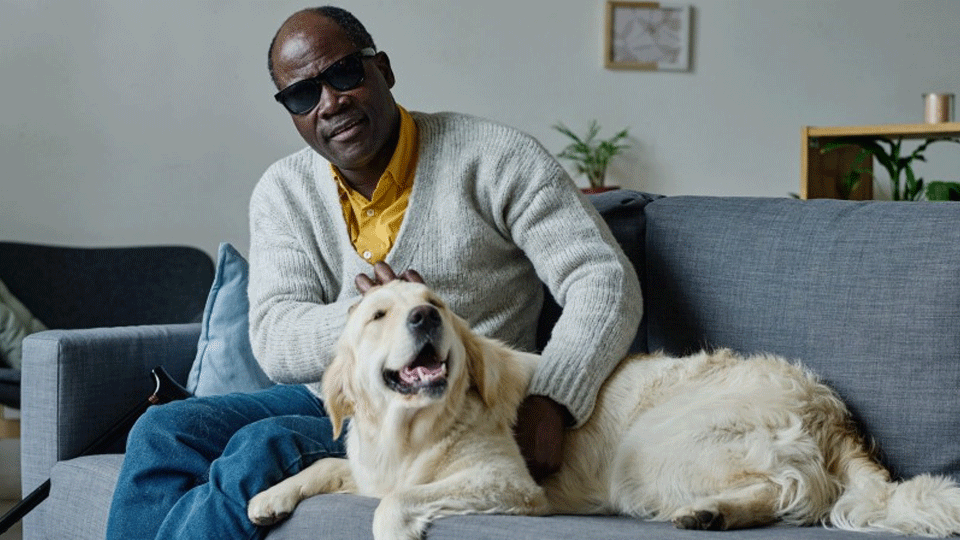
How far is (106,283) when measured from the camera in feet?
15.0

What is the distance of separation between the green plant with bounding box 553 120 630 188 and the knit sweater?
305 centimetres

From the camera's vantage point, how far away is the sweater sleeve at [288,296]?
2320 millimetres

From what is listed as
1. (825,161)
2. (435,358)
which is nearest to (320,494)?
(435,358)

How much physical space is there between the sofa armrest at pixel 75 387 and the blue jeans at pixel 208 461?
1.82 ft

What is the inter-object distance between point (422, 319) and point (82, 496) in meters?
1.10

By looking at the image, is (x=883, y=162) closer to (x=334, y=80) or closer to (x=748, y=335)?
(x=748, y=335)

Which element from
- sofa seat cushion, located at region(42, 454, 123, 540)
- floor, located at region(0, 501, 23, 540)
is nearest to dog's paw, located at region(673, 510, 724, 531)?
sofa seat cushion, located at region(42, 454, 123, 540)

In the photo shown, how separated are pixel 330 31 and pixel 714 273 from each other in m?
0.87

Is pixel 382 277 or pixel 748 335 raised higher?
pixel 382 277

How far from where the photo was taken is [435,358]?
191cm

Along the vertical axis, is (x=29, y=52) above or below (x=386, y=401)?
above

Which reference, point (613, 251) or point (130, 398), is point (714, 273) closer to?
point (613, 251)

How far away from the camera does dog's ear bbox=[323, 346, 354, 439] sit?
6.59 ft

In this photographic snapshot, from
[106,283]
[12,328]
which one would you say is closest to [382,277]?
[12,328]
